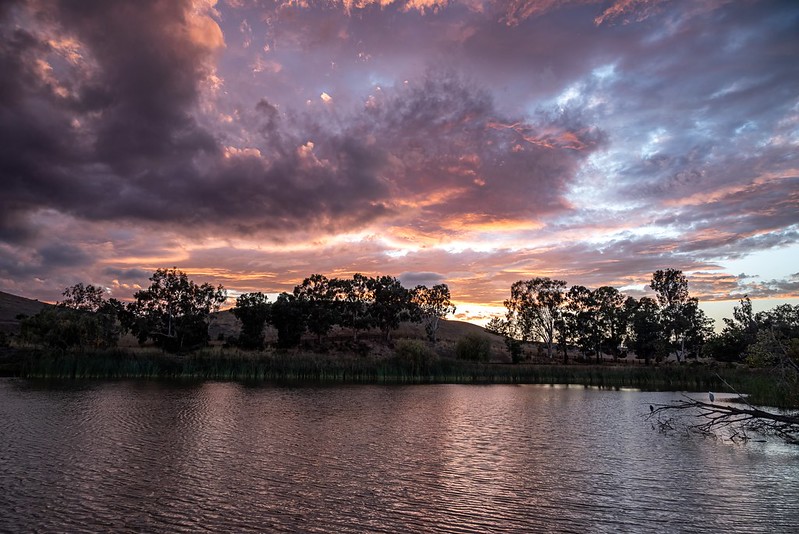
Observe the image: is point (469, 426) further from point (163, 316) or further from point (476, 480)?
point (163, 316)

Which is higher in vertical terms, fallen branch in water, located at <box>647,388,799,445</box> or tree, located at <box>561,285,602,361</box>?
tree, located at <box>561,285,602,361</box>

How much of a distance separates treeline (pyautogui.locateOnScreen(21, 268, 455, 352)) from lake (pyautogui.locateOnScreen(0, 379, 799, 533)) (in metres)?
41.3

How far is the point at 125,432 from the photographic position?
23141 millimetres

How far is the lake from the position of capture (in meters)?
12.4

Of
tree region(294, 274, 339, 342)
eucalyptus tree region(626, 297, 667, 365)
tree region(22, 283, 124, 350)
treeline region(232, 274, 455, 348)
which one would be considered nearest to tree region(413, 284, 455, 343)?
treeline region(232, 274, 455, 348)

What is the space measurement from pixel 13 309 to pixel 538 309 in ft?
465

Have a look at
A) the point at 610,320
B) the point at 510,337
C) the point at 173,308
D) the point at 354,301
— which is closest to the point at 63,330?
the point at 173,308

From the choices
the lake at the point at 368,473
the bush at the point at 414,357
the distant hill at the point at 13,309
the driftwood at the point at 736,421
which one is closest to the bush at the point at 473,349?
the bush at the point at 414,357

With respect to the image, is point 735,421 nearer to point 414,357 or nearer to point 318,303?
point 414,357

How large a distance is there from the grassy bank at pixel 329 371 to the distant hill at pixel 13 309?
63696mm

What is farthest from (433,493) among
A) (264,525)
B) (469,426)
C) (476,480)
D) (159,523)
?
(469,426)

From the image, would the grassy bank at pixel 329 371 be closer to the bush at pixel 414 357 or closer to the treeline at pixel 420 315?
the bush at pixel 414 357

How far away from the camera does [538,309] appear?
11088 centimetres

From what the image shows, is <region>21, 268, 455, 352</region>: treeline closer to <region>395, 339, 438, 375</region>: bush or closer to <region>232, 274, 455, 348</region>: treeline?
<region>232, 274, 455, 348</region>: treeline
